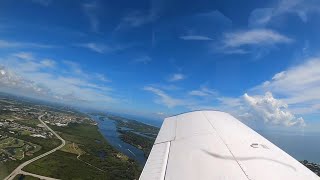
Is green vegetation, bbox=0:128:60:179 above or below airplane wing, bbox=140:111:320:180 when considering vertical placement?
below

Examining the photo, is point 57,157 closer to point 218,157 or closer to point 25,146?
point 25,146

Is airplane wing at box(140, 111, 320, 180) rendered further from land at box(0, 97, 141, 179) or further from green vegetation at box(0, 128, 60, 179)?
green vegetation at box(0, 128, 60, 179)

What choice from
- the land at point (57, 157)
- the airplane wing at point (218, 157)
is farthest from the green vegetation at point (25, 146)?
the airplane wing at point (218, 157)

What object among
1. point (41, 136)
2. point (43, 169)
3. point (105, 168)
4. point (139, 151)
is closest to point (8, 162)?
point (43, 169)

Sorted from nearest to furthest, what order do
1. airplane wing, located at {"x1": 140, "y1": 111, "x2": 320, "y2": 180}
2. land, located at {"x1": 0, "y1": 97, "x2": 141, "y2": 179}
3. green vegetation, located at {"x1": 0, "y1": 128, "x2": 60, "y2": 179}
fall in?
airplane wing, located at {"x1": 140, "y1": 111, "x2": 320, "y2": 180} < green vegetation, located at {"x1": 0, "y1": 128, "x2": 60, "y2": 179} < land, located at {"x1": 0, "y1": 97, "x2": 141, "y2": 179}

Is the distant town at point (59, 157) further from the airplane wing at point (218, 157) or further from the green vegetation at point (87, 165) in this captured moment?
the airplane wing at point (218, 157)

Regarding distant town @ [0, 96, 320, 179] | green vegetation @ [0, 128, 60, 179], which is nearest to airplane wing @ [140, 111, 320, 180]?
distant town @ [0, 96, 320, 179]

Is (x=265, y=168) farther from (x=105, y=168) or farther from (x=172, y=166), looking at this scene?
(x=105, y=168)

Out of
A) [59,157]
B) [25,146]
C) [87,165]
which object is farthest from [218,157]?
[25,146]
